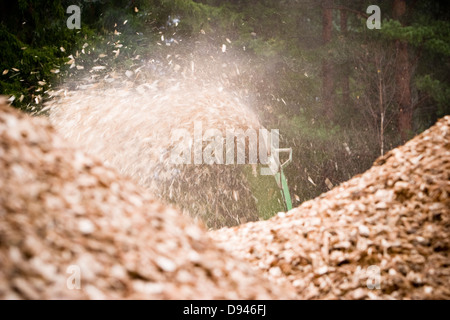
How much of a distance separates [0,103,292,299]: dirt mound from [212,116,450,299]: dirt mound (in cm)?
58

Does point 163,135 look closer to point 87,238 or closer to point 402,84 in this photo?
point 87,238

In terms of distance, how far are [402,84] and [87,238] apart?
11.2m

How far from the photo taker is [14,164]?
2096 millimetres

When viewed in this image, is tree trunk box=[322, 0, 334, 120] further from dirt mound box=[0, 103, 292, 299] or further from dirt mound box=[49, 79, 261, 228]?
dirt mound box=[0, 103, 292, 299]

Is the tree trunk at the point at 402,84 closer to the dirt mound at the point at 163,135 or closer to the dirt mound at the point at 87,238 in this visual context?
the dirt mound at the point at 163,135

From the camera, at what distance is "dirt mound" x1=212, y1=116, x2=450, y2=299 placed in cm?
264

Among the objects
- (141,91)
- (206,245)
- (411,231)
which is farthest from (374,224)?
(141,91)

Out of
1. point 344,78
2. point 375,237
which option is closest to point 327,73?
point 344,78

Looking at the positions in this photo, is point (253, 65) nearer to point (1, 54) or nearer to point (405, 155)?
point (1, 54)

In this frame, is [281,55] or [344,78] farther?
[344,78]

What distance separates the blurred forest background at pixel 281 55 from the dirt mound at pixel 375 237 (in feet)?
14.7

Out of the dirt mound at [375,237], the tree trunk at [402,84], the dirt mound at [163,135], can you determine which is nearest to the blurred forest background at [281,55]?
the tree trunk at [402,84]

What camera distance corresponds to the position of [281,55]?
35.9 feet

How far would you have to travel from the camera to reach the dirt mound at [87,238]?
177cm
